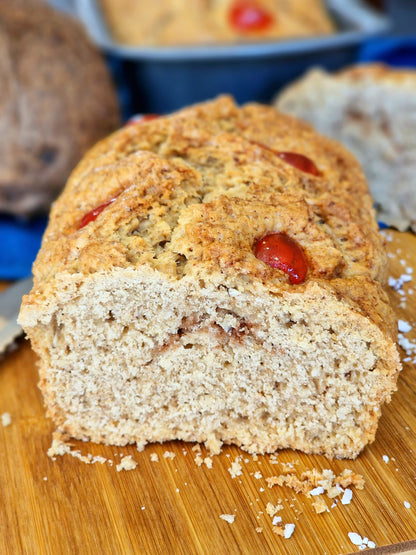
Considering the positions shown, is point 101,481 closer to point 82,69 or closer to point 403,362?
point 403,362

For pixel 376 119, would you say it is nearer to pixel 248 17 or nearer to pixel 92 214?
pixel 248 17

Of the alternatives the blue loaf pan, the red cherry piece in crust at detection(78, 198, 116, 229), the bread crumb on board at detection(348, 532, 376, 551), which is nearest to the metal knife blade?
the red cherry piece in crust at detection(78, 198, 116, 229)

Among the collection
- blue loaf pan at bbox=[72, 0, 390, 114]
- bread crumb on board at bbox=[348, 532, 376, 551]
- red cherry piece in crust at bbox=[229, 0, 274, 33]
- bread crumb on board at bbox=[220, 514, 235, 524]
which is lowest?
bread crumb on board at bbox=[348, 532, 376, 551]

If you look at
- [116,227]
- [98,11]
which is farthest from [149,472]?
[98,11]

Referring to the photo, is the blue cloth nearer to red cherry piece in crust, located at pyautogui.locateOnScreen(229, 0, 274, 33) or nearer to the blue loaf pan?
the blue loaf pan

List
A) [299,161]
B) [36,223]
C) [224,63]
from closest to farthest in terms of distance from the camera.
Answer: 1. [299,161]
2. [36,223]
3. [224,63]

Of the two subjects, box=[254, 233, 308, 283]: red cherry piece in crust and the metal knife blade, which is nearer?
box=[254, 233, 308, 283]: red cherry piece in crust

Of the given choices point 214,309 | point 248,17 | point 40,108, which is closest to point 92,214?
point 214,309
